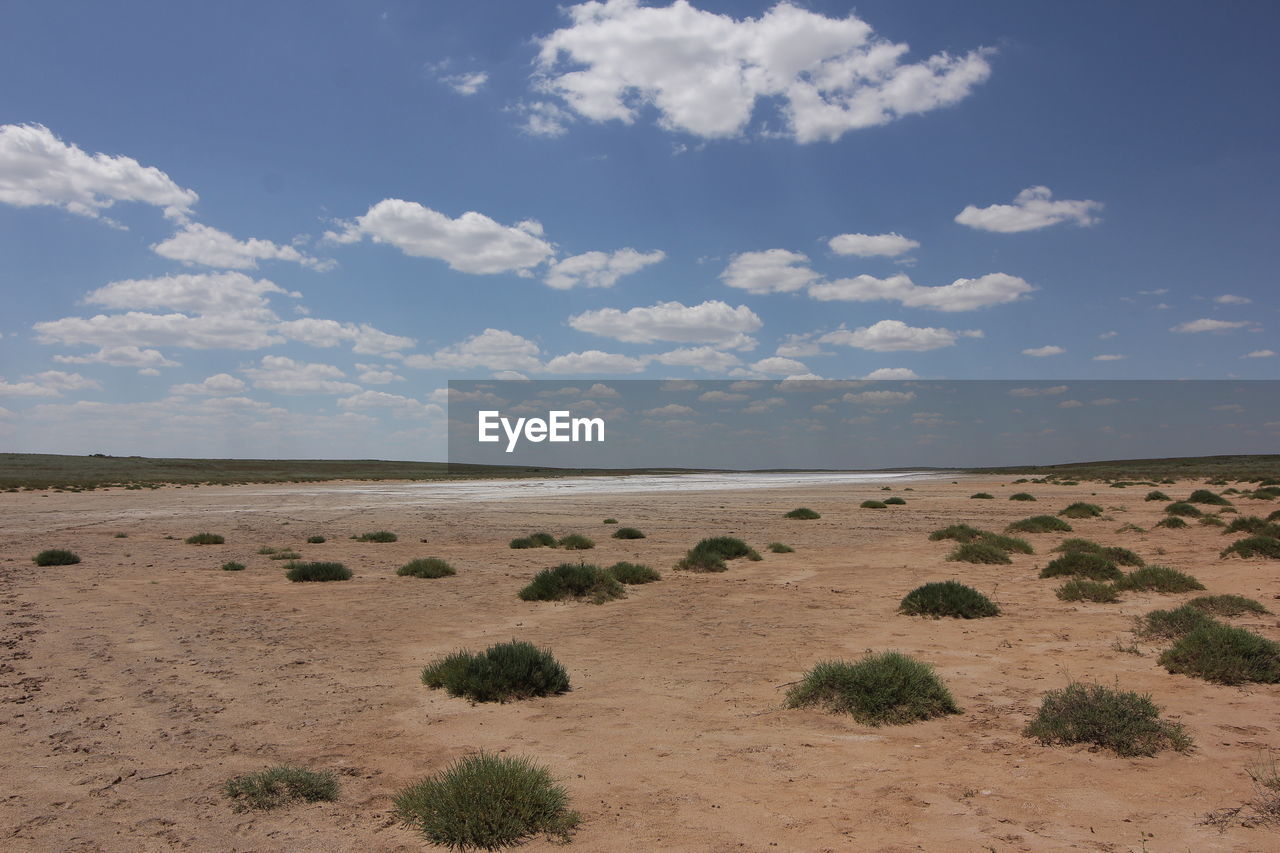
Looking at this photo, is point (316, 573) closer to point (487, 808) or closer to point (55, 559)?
point (55, 559)

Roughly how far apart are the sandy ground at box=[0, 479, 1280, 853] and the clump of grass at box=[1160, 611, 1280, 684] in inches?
11.8

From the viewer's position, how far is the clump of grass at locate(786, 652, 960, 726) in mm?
7648

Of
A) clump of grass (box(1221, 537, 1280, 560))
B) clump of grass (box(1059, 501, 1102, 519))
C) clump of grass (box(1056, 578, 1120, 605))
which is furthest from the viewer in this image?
clump of grass (box(1059, 501, 1102, 519))

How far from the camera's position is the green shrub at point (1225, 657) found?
27.9ft

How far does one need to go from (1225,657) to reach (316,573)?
56.7 ft

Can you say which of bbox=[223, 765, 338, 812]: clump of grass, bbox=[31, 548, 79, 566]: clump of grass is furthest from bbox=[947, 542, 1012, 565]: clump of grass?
bbox=[31, 548, 79, 566]: clump of grass

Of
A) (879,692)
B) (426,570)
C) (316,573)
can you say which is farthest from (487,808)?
(316,573)

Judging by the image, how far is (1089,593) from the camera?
14156 millimetres

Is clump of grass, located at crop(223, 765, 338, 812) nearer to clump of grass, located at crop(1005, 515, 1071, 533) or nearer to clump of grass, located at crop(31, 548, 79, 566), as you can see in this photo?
clump of grass, located at crop(31, 548, 79, 566)

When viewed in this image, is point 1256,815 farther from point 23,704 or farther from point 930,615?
point 23,704

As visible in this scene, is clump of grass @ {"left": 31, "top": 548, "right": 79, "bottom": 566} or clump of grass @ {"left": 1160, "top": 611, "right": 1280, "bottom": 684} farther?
clump of grass @ {"left": 31, "top": 548, "right": 79, "bottom": 566}

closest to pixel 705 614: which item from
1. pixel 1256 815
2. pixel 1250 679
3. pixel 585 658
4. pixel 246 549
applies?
pixel 585 658

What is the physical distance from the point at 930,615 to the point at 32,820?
1216 centimetres

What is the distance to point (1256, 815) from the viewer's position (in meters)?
5.16
